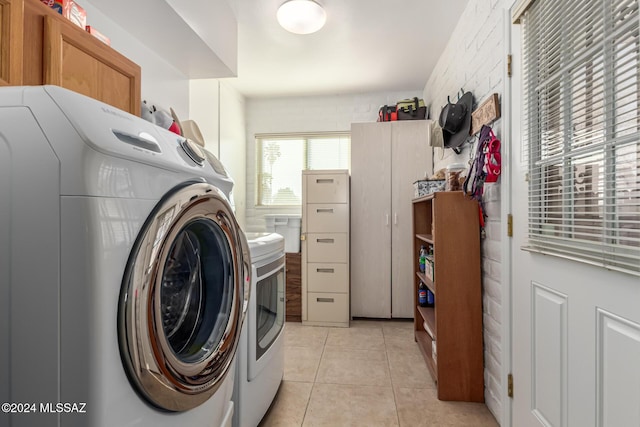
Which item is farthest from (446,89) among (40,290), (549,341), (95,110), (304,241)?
(40,290)

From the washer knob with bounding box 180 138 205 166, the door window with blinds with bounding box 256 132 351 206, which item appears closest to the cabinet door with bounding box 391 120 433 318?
the door window with blinds with bounding box 256 132 351 206

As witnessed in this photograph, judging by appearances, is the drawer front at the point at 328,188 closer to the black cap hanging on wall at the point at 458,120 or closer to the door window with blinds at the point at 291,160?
the door window with blinds at the point at 291,160

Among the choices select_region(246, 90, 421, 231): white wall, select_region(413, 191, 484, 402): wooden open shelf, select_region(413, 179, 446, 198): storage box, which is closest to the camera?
select_region(413, 191, 484, 402): wooden open shelf

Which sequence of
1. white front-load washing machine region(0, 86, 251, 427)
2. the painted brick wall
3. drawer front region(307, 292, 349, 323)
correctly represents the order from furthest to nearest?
drawer front region(307, 292, 349, 323), the painted brick wall, white front-load washing machine region(0, 86, 251, 427)

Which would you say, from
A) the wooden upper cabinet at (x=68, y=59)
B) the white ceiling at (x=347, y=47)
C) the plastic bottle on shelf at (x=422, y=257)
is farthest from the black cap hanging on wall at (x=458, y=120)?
the wooden upper cabinet at (x=68, y=59)

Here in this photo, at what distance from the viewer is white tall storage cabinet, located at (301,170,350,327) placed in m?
3.23

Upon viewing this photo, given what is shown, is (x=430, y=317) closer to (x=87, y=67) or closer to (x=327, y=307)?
(x=327, y=307)

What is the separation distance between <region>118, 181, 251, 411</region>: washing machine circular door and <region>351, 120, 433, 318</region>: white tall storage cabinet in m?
2.29

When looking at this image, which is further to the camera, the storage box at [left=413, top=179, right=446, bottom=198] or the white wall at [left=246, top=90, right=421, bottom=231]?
the white wall at [left=246, top=90, right=421, bottom=231]

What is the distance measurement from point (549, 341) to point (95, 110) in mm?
1623

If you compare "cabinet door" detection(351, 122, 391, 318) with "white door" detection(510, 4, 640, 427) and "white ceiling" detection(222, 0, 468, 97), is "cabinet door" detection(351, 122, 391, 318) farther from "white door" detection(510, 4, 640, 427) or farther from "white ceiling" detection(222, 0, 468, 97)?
"white door" detection(510, 4, 640, 427)

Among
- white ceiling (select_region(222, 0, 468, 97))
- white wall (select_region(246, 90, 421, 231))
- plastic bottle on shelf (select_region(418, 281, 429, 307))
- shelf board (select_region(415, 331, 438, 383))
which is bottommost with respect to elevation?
shelf board (select_region(415, 331, 438, 383))

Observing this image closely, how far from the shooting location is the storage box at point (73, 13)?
48.9 inches

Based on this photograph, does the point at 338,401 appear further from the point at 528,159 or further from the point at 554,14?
the point at 554,14
